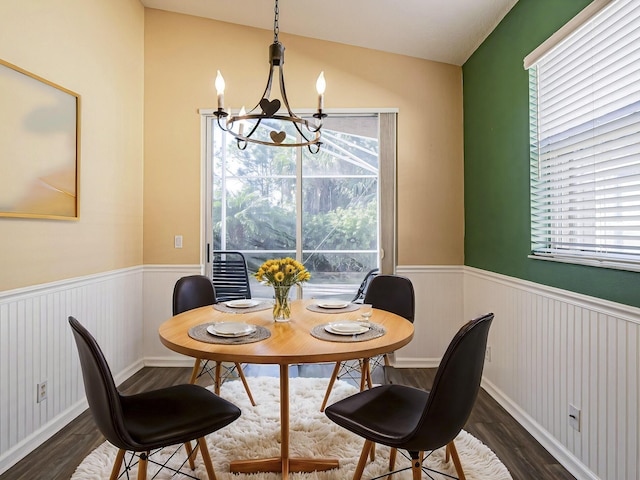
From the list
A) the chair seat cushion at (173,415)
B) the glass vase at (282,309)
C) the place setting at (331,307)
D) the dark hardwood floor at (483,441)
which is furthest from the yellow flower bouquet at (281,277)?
the dark hardwood floor at (483,441)

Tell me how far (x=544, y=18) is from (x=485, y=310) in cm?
191

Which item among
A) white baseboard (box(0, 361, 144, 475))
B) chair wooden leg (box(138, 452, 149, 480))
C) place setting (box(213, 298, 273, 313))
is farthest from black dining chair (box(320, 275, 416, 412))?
white baseboard (box(0, 361, 144, 475))

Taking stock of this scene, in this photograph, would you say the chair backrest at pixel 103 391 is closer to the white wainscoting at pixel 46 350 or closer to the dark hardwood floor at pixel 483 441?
the dark hardwood floor at pixel 483 441

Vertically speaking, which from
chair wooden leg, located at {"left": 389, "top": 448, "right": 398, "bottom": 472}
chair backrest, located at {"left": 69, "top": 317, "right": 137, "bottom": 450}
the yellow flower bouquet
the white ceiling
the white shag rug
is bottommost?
the white shag rug

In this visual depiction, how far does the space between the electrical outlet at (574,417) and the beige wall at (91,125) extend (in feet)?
9.31

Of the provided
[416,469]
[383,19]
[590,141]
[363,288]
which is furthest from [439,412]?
[383,19]

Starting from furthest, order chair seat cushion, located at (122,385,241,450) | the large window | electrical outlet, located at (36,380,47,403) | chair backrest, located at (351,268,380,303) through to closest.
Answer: the large window → chair backrest, located at (351,268,380,303) → electrical outlet, located at (36,380,47,403) → chair seat cushion, located at (122,385,241,450)

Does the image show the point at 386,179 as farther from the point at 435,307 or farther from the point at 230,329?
the point at 230,329

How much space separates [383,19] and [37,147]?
2408mm

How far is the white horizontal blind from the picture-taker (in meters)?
1.56

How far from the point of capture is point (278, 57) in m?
1.84

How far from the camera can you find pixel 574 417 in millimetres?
1852

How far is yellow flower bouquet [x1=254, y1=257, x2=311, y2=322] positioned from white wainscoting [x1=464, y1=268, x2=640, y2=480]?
130cm

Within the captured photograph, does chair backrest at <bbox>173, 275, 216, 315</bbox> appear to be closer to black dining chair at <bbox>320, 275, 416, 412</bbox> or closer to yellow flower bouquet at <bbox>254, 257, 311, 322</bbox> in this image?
yellow flower bouquet at <bbox>254, 257, 311, 322</bbox>
